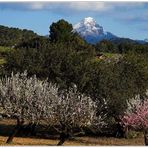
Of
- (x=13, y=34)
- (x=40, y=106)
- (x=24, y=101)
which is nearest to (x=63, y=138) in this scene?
(x=40, y=106)

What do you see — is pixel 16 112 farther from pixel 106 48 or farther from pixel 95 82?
pixel 106 48

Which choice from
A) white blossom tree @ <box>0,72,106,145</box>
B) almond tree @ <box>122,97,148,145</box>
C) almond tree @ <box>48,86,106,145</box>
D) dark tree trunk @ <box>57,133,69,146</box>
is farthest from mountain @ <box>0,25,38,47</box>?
almond tree @ <box>48,86,106,145</box>

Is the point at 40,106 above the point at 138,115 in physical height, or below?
above

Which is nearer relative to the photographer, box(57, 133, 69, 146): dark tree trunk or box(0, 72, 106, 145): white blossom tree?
box(57, 133, 69, 146): dark tree trunk

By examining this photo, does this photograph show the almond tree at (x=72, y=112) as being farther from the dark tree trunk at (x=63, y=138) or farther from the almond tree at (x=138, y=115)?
the almond tree at (x=138, y=115)

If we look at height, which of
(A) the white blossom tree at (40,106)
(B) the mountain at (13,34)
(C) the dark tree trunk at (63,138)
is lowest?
(C) the dark tree trunk at (63,138)

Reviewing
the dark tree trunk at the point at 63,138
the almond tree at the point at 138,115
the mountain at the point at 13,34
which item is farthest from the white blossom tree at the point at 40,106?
the mountain at the point at 13,34

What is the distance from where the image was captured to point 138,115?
3925 cm

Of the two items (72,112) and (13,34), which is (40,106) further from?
(13,34)

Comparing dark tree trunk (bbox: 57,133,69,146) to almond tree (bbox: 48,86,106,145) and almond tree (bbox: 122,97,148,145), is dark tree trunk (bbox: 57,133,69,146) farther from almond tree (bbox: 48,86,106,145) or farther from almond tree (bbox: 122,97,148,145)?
almond tree (bbox: 122,97,148,145)

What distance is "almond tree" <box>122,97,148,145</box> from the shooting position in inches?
1534

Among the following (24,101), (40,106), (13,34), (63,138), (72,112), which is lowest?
(63,138)

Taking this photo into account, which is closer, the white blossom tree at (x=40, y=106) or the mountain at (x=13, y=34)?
the white blossom tree at (x=40, y=106)

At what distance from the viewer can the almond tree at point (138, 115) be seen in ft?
128
